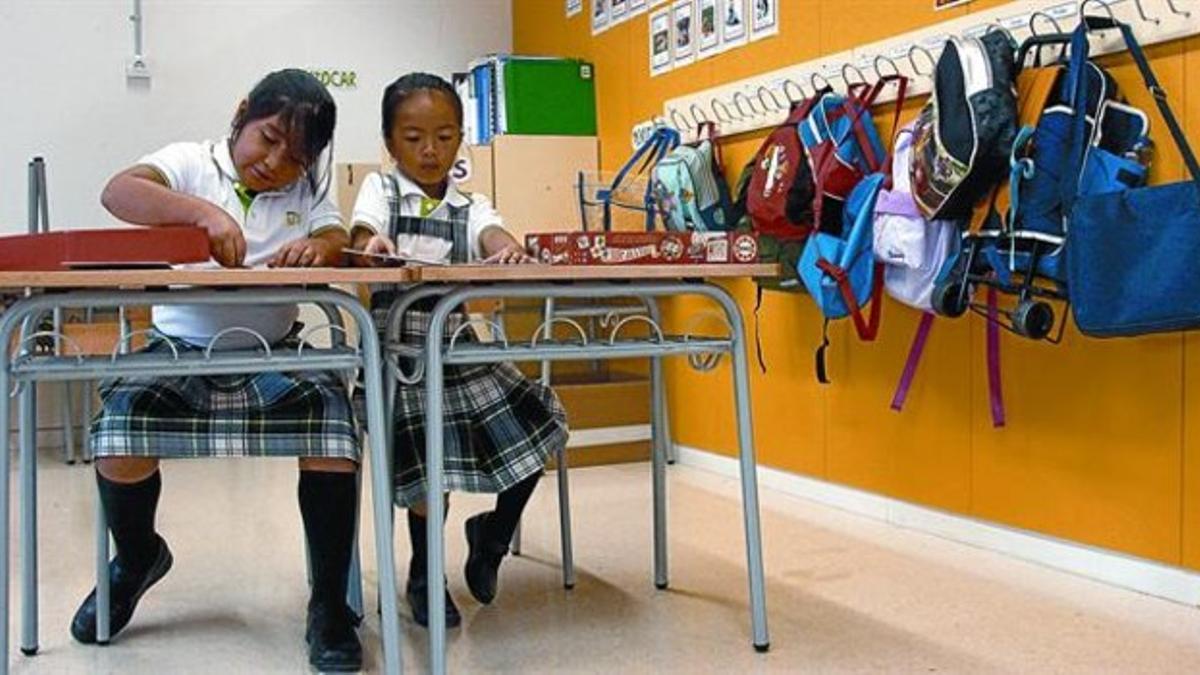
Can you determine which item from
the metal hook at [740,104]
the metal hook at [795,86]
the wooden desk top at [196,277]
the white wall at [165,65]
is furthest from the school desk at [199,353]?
the white wall at [165,65]

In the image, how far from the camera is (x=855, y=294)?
2537mm

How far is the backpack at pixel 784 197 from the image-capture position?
264cm

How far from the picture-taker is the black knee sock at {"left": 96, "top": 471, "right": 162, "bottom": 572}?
5.86 ft

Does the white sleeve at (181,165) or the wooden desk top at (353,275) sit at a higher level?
the white sleeve at (181,165)

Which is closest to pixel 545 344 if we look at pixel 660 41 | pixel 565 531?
pixel 565 531

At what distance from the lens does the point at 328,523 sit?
68.5 inches

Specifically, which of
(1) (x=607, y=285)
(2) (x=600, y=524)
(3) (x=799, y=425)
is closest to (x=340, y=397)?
(1) (x=607, y=285)

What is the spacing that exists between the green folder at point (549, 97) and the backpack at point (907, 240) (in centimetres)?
Result: 184

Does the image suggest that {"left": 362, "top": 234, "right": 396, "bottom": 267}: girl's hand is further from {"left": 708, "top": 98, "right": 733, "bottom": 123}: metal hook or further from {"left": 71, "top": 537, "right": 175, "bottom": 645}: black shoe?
{"left": 708, "top": 98, "right": 733, "bottom": 123}: metal hook

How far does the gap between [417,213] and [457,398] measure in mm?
348

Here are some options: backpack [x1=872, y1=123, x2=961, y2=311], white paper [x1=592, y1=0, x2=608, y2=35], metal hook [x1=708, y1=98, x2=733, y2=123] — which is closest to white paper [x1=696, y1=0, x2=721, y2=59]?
metal hook [x1=708, y1=98, x2=733, y2=123]

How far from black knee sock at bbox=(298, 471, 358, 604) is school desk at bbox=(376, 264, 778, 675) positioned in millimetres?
167

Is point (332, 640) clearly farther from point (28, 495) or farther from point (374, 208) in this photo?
point (374, 208)

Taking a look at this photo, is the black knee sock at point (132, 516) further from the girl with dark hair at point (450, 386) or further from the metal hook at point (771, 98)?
the metal hook at point (771, 98)
